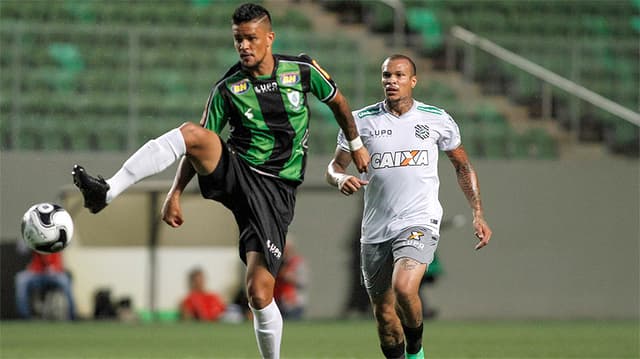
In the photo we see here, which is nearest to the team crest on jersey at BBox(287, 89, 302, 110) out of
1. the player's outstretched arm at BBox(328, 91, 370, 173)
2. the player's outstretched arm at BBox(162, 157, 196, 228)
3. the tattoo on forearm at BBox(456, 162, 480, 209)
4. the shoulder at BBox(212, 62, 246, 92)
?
the player's outstretched arm at BBox(328, 91, 370, 173)

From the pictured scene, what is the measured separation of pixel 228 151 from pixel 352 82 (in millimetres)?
11777

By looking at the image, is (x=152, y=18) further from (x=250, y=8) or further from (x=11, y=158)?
(x=250, y=8)

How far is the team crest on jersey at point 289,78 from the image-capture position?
23.5 ft

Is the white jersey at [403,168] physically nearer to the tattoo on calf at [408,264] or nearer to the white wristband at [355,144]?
the tattoo on calf at [408,264]

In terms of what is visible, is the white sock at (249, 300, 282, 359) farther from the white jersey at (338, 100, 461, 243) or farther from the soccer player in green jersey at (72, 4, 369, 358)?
the white jersey at (338, 100, 461, 243)

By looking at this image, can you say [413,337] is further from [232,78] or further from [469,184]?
[232,78]

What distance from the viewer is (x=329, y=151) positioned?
18000 mm

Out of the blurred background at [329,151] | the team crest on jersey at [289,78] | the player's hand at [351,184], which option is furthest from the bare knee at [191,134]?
the blurred background at [329,151]

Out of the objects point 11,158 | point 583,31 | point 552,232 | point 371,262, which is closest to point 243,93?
point 371,262

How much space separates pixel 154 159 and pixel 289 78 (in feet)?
3.46

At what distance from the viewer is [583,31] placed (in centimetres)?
2155

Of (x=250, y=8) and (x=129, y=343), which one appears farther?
(x=129, y=343)

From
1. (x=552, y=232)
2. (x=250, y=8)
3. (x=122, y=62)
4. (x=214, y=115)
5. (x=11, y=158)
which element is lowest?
(x=552, y=232)

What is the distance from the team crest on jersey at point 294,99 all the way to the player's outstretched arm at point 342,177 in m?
0.52
